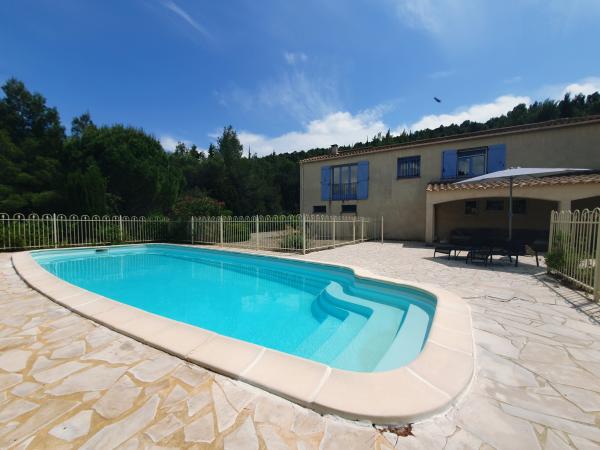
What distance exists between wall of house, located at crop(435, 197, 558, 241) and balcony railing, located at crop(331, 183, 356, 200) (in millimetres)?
5026

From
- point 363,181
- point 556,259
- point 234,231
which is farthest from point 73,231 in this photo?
point 556,259

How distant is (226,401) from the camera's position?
1.84m

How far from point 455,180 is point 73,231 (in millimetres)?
19125

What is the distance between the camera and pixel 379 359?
309 centimetres

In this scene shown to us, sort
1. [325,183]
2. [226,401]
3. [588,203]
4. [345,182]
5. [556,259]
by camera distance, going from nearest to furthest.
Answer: [226,401] < [556,259] < [588,203] < [345,182] < [325,183]

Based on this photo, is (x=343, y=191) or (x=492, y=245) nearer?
(x=492, y=245)

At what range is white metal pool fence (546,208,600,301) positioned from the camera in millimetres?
4466

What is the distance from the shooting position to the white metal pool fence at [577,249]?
4.47m

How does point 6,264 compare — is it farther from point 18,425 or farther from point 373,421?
point 373,421

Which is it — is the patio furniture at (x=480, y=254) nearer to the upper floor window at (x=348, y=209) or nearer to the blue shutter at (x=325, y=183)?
the upper floor window at (x=348, y=209)

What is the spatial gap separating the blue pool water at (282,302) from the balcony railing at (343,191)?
9335 millimetres

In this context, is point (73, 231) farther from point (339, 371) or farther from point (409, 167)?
point (409, 167)

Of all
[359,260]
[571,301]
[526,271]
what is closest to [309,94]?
[359,260]

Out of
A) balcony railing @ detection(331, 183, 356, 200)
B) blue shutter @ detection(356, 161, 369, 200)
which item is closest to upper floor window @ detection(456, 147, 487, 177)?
blue shutter @ detection(356, 161, 369, 200)
